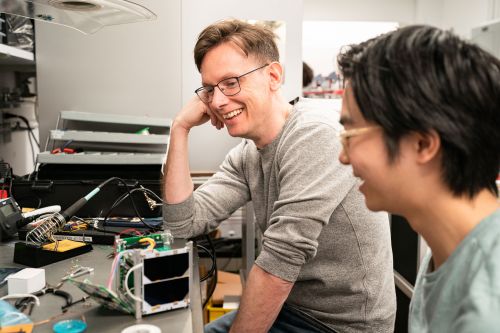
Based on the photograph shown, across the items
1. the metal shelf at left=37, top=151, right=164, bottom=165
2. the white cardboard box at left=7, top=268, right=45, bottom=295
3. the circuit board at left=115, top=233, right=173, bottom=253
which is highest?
the metal shelf at left=37, top=151, right=164, bottom=165

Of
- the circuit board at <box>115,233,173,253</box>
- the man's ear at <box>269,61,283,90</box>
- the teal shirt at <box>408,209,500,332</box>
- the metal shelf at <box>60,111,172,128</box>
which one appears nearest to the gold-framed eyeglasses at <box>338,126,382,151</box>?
the teal shirt at <box>408,209,500,332</box>

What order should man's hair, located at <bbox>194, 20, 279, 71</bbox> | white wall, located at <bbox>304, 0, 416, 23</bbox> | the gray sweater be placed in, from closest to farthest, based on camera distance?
1. the gray sweater
2. man's hair, located at <bbox>194, 20, 279, 71</bbox>
3. white wall, located at <bbox>304, 0, 416, 23</bbox>

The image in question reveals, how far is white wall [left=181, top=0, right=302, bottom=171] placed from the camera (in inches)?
83.7

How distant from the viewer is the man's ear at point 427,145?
0.63 metres

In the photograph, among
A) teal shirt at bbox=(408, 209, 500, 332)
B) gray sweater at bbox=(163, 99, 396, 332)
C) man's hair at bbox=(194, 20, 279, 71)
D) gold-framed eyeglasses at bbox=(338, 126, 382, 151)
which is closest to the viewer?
teal shirt at bbox=(408, 209, 500, 332)

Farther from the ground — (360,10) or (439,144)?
(360,10)

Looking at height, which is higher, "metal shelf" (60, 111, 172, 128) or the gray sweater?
"metal shelf" (60, 111, 172, 128)

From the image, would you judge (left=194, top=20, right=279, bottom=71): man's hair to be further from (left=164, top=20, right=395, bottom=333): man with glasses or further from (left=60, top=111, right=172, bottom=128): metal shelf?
(left=60, top=111, right=172, bottom=128): metal shelf

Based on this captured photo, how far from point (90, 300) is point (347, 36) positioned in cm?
345

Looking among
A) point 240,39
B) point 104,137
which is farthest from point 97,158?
point 240,39

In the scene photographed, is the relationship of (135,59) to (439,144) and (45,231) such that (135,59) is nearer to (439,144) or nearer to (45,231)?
(45,231)

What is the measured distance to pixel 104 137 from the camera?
1.74 metres

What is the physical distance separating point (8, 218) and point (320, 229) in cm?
88

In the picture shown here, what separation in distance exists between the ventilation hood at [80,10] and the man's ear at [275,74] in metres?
0.43
